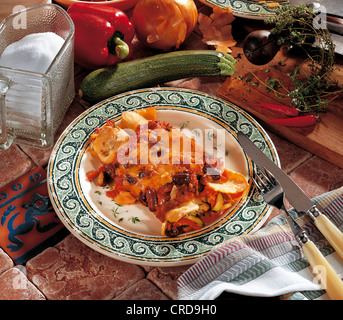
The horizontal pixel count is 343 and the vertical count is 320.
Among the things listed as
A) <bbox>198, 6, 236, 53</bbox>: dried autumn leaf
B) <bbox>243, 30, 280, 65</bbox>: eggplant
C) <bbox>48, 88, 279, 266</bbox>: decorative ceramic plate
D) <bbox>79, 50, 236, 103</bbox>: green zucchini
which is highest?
<bbox>243, 30, 280, 65</bbox>: eggplant

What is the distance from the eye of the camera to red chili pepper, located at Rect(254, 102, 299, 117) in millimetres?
2027

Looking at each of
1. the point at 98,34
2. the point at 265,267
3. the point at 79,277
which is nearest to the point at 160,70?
the point at 98,34

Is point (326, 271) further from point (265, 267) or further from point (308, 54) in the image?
point (308, 54)

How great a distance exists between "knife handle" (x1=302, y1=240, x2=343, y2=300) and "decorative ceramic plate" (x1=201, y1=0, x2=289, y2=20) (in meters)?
1.39

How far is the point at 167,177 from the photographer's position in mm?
1661

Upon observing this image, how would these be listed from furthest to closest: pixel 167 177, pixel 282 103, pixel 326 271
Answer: pixel 282 103, pixel 167 177, pixel 326 271

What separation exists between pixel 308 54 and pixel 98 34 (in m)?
0.95

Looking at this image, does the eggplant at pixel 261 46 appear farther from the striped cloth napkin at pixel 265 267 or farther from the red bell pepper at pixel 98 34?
the striped cloth napkin at pixel 265 267

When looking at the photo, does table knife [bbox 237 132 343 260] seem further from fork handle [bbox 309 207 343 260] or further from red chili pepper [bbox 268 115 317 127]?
red chili pepper [bbox 268 115 317 127]

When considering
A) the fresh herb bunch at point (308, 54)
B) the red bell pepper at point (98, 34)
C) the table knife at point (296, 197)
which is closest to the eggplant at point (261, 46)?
the fresh herb bunch at point (308, 54)

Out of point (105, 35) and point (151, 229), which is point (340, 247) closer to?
point (151, 229)

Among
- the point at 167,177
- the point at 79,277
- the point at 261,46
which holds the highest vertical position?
the point at 261,46

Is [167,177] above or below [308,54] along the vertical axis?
below

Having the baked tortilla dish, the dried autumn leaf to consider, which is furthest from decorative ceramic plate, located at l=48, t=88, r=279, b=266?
the dried autumn leaf
